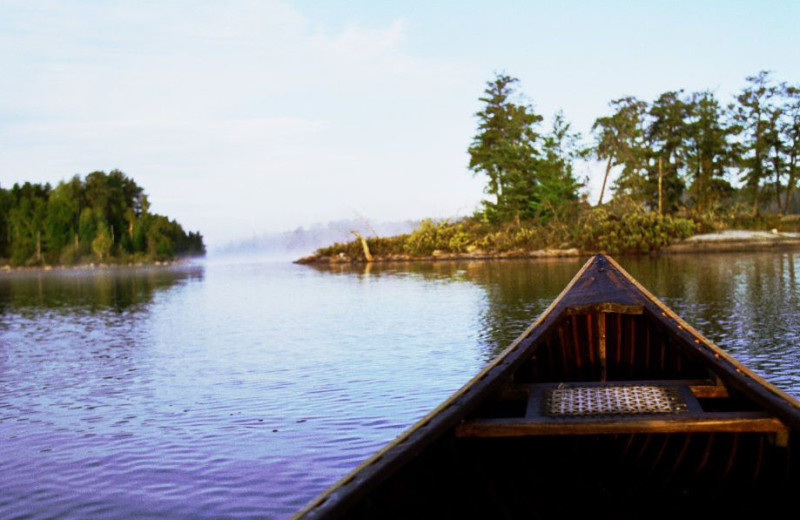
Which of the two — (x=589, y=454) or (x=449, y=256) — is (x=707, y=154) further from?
(x=589, y=454)

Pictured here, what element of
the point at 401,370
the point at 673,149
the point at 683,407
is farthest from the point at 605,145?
the point at 683,407

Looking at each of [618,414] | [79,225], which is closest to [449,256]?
[618,414]

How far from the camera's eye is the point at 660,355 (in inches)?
299

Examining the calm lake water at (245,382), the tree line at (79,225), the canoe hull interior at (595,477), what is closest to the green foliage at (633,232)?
the calm lake water at (245,382)

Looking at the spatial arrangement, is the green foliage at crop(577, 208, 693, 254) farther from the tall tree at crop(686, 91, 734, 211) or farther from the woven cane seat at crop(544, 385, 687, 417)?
the woven cane seat at crop(544, 385, 687, 417)

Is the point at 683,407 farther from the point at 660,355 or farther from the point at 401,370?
the point at 401,370

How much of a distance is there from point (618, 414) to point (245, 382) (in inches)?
275

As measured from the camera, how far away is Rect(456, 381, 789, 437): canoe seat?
4168 millimetres

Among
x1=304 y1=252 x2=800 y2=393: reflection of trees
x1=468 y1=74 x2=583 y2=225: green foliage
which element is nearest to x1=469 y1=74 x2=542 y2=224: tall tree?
x1=468 y1=74 x2=583 y2=225: green foliage

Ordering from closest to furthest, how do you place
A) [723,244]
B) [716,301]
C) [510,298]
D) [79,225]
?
[716,301]
[510,298]
[723,244]
[79,225]

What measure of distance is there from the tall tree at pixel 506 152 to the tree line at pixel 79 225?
182 feet

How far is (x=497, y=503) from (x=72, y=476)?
4.28 meters

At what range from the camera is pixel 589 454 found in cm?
505

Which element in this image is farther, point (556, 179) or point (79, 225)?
point (79, 225)
